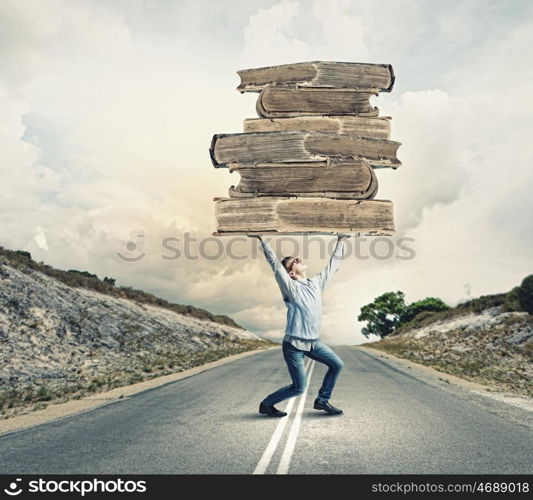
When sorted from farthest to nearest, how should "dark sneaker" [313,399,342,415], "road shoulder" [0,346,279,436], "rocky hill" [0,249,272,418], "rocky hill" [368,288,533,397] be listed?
1. "rocky hill" [368,288,533,397]
2. "rocky hill" [0,249,272,418]
3. "road shoulder" [0,346,279,436]
4. "dark sneaker" [313,399,342,415]

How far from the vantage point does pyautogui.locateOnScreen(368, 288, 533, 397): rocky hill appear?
18333 millimetres

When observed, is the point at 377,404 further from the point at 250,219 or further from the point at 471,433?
the point at 250,219

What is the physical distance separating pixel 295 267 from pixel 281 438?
2261 mm

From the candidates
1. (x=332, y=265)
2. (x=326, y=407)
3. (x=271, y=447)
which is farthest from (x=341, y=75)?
(x=271, y=447)

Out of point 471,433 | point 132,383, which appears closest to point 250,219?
point 471,433

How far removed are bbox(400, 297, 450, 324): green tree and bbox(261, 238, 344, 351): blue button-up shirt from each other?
69272mm

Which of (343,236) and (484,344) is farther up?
(343,236)

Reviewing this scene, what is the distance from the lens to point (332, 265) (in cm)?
645

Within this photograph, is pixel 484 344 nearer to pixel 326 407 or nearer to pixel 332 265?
pixel 326 407

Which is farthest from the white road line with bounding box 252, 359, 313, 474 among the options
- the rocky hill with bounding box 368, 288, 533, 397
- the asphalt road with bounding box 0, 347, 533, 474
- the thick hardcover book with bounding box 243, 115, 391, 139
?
the rocky hill with bounding box 368, 288, 533, 397

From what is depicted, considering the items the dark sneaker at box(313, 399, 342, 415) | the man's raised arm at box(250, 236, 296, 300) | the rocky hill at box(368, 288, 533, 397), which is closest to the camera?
the man's raised arm at box(250, 236, 296, 300)

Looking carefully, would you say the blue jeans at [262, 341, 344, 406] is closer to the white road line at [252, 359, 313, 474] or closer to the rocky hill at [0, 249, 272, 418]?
the white road line at [252, 359, 313, 474]
